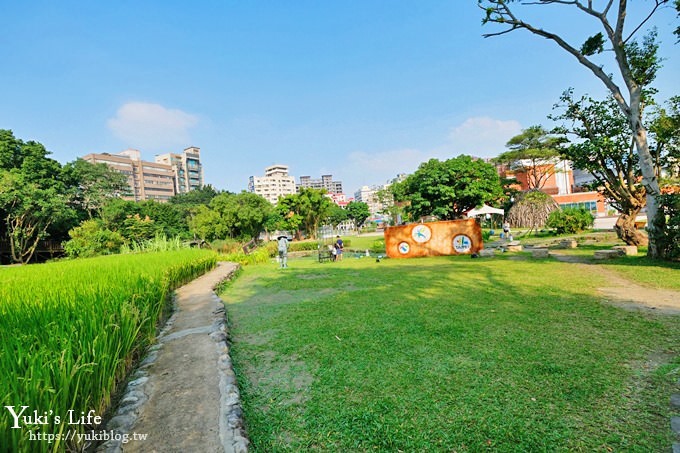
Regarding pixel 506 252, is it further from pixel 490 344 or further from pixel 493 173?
pixel 490 344

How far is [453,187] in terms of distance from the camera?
1809 centimetres

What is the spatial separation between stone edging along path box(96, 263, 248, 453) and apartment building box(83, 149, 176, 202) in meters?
78.9

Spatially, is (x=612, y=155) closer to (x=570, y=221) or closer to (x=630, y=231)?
(x=630, y=231)

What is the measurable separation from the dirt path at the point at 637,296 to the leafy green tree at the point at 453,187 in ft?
38.1

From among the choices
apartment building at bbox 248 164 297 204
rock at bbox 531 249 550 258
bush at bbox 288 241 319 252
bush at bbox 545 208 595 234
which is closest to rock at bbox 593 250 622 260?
rock at bbox 531 249 550 258

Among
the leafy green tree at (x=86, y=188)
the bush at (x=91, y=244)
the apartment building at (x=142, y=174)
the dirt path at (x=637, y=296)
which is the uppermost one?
the apartment building at (x=142, y=174)

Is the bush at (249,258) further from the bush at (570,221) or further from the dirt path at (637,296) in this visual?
the bush at (570,221)

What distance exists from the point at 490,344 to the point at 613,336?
1.38 metres

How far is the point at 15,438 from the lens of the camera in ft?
4.65

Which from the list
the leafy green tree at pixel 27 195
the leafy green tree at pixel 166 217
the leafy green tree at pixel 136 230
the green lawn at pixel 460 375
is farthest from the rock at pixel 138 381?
the leafy green tree at pixel 166 217

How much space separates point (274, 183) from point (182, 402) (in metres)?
109

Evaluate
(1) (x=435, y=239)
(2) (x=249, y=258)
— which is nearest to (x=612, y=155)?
(1) (x=435, y=239)

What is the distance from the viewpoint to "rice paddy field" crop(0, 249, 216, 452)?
1596mm

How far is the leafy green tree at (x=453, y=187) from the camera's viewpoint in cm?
1791
